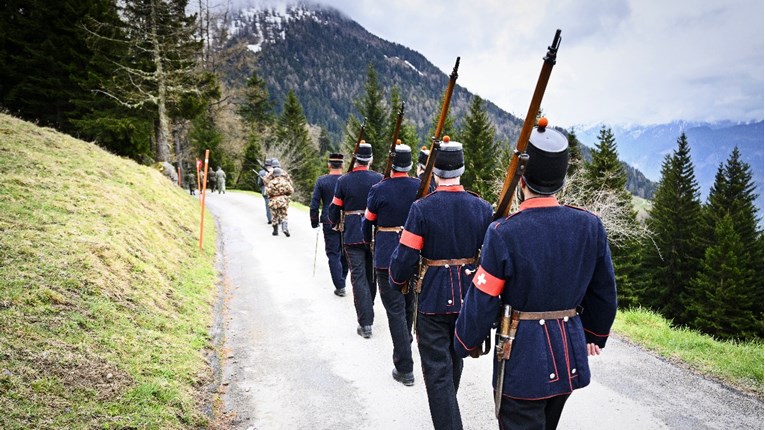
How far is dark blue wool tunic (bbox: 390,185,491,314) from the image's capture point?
140 inches

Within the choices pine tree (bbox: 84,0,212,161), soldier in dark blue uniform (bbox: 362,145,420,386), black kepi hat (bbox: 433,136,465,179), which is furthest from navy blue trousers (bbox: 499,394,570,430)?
pine tree (bbox: 84,0,212,161)

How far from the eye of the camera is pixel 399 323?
15.1ft

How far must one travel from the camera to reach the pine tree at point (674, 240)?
3180 cm

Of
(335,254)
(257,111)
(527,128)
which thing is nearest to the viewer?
(527,128)

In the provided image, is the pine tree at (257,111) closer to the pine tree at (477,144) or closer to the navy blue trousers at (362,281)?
the pine tree at (477,144)

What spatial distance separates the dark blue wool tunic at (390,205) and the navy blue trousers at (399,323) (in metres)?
0.30

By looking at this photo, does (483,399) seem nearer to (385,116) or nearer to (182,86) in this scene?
(182,86)

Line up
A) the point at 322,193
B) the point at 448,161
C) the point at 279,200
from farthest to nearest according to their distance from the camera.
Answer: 1. the point at 279,200
2. the point at 322,193
3. the point at 448,161

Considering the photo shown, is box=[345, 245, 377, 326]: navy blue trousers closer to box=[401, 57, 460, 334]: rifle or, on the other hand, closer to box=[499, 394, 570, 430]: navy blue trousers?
box=[401, 57, 460, 334]: rifle

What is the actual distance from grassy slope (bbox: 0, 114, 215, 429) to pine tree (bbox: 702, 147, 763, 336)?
34.0 m

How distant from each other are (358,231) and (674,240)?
3600 cm

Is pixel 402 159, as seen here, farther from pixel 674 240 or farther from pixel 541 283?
pixel 674 240

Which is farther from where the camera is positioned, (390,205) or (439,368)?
(390,205)

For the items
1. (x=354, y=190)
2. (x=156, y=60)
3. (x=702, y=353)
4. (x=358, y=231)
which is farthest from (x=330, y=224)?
(x=156, y=60)
